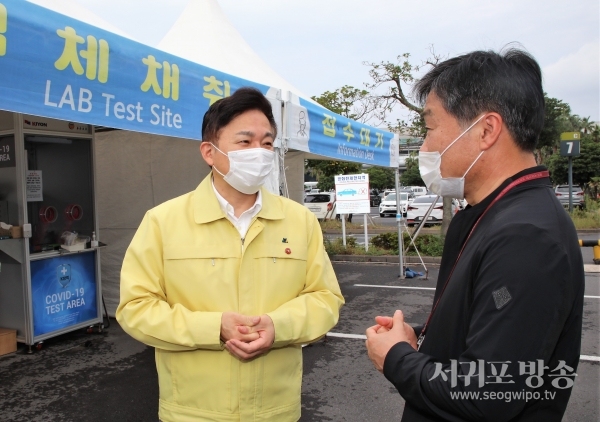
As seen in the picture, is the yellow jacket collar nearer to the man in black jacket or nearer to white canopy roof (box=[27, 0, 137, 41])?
the man in black jacket

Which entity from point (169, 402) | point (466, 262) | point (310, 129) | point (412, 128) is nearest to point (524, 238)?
point (466, 262)

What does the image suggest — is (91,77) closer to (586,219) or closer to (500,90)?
(500,90)

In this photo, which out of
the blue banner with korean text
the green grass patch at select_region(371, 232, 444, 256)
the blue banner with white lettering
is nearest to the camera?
the blue banner with white lettering

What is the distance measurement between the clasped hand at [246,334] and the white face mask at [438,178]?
74 cm

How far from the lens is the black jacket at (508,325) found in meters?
1.02

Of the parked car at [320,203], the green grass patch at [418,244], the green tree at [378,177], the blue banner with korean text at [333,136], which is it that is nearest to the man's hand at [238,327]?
the blue banner with korean text at [333,136]

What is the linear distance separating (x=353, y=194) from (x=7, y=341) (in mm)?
7290

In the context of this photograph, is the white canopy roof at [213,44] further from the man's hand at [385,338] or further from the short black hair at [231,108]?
the man's hand at [385,338]

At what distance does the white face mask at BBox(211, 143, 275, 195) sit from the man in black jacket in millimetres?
719

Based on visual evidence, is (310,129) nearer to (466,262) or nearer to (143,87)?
(143,87)

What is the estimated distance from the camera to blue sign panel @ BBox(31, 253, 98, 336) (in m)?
4.75

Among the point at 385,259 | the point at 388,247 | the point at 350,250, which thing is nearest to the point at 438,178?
the point at 385,259

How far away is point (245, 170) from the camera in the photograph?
1.93 meters

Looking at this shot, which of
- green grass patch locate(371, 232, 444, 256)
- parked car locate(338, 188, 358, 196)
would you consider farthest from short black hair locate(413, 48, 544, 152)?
green grass patch locate(371, 232, 444, 256)
